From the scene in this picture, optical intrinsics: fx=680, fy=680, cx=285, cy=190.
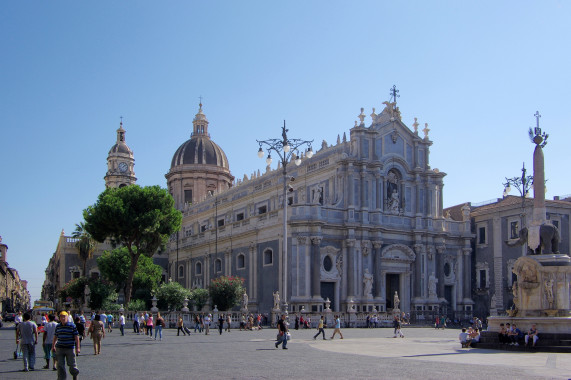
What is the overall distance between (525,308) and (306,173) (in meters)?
30.9

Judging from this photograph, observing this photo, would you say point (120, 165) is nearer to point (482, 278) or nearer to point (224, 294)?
point (224, 294)

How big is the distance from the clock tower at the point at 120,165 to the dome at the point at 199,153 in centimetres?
519

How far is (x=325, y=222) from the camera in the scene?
160ft

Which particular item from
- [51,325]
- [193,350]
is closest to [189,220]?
[193,350]

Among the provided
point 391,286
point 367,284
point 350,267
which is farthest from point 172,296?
point 391,286

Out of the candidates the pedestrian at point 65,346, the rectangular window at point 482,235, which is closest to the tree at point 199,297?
the rectangular window at point 482,235

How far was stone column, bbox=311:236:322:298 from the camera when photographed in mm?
47938

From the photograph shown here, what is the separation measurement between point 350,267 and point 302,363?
1233 inches

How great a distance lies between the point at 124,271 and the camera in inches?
2266

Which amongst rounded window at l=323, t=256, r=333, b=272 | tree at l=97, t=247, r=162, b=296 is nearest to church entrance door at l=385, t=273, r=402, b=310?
rounded window at l=323, t=256, r=333, b=272

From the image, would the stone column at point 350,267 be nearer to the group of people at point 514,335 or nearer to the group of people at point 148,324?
the group of people at point 148,324

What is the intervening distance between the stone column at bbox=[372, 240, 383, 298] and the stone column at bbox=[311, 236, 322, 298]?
5.14m

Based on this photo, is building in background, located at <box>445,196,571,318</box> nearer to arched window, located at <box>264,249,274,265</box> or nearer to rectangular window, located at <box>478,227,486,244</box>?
rectangular window, located at <box>478,227,486,244</box>

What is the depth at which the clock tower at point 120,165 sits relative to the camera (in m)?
81.3
